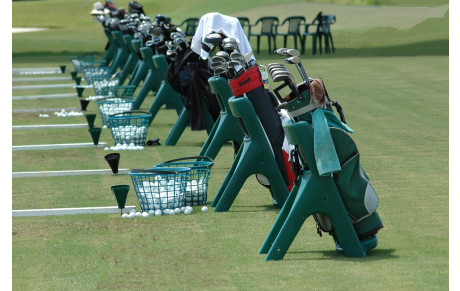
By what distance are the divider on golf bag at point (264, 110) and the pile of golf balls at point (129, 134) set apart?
4292 millimetres

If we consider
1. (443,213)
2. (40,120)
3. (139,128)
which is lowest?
(40,120)

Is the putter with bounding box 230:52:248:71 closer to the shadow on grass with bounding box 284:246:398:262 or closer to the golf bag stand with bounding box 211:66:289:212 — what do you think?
the golf bag stand with bounding box 211:66:289:212

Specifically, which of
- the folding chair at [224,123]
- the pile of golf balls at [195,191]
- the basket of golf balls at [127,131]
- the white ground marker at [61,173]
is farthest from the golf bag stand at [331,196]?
the basket of golf balls at [127,131]

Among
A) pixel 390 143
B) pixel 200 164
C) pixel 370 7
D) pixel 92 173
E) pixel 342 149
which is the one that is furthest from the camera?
pixel 370 7

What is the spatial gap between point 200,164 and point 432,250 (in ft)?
9.55

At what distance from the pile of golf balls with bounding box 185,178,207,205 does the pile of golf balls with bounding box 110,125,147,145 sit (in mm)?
3944

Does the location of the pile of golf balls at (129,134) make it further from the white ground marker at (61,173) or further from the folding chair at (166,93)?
the white ground marker at (61,173)

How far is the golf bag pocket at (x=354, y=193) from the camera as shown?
594 cm

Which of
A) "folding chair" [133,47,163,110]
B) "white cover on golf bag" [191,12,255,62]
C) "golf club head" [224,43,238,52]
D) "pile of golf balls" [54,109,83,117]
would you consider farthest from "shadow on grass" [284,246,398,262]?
"pile of golf balls" [54,109,83,117]
